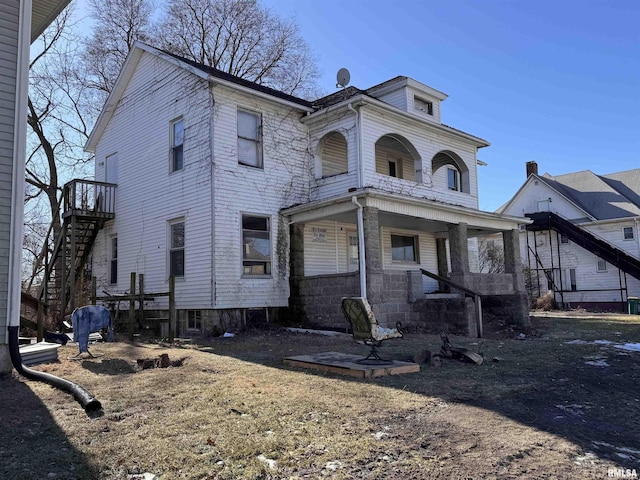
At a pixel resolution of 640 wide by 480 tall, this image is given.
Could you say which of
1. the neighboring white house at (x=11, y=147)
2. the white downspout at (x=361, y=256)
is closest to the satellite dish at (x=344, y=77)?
the white downspout at (x=361, y=256)

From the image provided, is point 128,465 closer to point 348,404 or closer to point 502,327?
point 348,404

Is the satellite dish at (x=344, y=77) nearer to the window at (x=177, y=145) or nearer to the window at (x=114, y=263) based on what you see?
the window at (x=177, y=145)

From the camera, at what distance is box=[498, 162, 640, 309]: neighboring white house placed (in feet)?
92.6

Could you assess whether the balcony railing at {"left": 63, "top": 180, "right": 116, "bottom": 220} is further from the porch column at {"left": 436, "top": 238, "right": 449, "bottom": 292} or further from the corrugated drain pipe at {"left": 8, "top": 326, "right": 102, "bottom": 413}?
the porch column at {"left": 436, "top": 238, "right": 449, "bottom": 292}

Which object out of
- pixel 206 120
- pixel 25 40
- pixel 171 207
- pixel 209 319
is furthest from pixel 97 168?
pixel 25 40

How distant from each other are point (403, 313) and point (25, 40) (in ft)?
33.4

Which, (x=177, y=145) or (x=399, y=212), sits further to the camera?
(x=177, y=145)

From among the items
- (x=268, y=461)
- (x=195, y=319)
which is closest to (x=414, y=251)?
(x=195, y=319)

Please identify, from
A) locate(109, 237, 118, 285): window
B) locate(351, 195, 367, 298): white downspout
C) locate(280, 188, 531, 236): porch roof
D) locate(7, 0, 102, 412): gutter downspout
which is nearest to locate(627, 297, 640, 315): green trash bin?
locate(280, 188, 531, 236): porch roof

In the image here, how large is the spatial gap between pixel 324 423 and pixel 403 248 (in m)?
14.5

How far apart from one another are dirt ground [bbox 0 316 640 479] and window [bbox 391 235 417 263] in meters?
10.3

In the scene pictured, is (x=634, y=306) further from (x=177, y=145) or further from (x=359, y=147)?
(x=177, y=145)

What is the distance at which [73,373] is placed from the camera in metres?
7.29

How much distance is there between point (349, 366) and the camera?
706 cm
